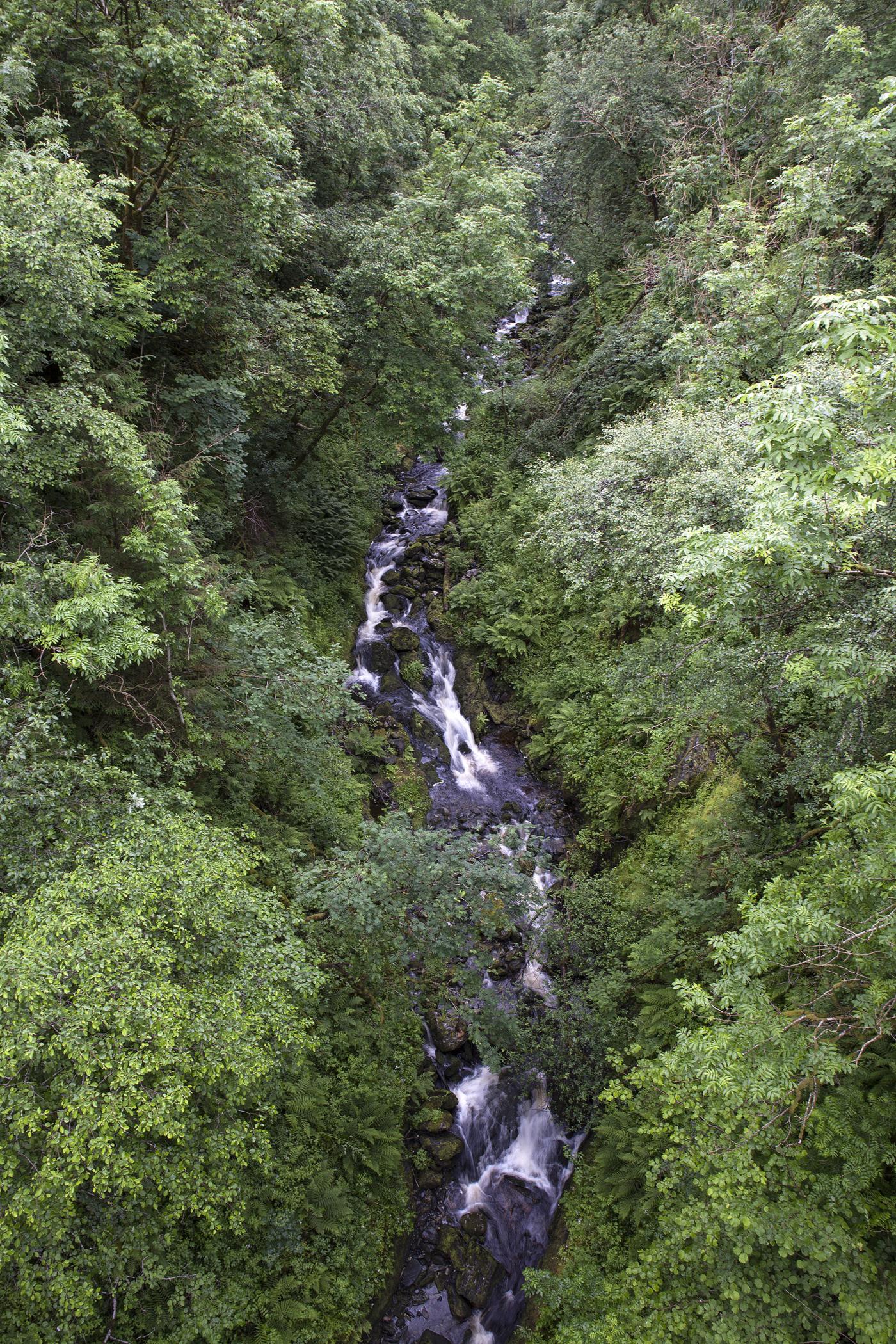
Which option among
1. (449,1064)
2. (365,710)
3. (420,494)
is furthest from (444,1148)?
(420,494)

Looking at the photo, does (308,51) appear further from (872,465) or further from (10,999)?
(10,999)

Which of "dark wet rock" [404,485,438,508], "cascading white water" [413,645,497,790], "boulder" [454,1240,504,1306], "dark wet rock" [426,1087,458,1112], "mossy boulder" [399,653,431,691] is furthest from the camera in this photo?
"dark wet rock" [404,485,438,508]

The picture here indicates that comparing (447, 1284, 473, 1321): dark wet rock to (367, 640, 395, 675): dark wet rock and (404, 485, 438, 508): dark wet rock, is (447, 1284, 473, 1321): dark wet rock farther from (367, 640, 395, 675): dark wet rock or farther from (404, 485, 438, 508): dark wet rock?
(404, 485, 438, 508): dark wet rock

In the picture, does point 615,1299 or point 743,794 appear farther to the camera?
point 743,794

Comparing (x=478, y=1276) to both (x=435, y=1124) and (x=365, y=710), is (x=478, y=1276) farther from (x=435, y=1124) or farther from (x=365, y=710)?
(x=365, y=710)

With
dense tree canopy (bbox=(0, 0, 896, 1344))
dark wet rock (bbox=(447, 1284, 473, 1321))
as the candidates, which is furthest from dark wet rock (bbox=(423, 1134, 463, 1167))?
dark wet rock (bbox=(447, 1284, 473, 1321))

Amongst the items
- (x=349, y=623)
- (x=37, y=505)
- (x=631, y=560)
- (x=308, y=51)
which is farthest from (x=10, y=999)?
(x=308, y=51)

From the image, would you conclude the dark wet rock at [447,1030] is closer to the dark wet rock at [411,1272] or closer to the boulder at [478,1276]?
the boulder at [478,1276]
